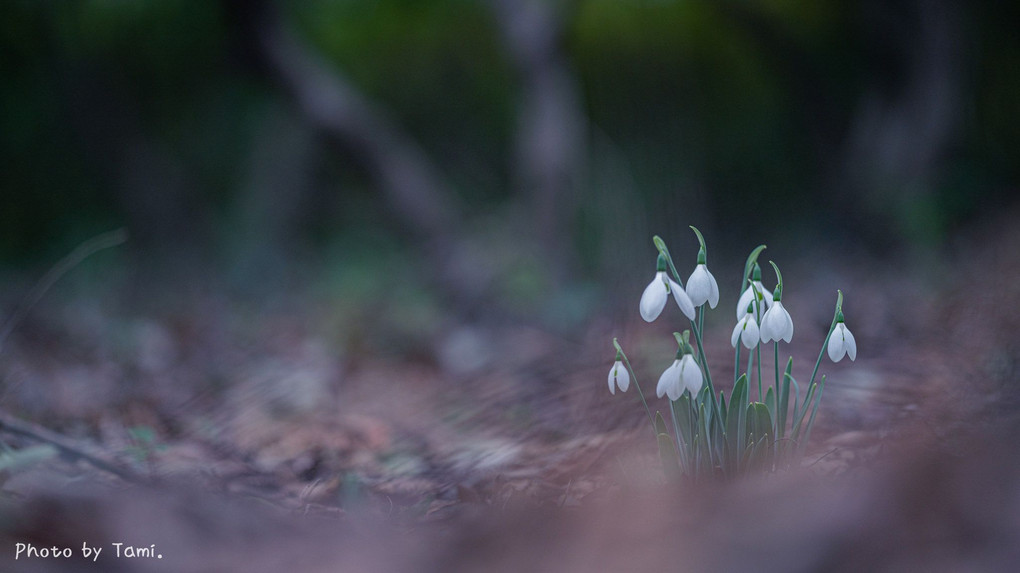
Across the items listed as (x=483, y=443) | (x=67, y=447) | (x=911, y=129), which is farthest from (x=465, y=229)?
(x=67, y=447)

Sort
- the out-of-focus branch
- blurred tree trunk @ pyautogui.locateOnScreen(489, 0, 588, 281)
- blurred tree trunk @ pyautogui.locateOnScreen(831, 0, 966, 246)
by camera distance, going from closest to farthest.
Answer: blurred tree trunk @ pyautogui.locateOnScreen(831, 0, 966, 246)
blurred tree trunk @ pyautogui.locateOnScreen(489, 0, 588, 281)
the out-of-focus branch

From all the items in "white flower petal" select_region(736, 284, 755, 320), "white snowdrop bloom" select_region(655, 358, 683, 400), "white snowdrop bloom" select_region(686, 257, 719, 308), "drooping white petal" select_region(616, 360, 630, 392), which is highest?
"white snowdrop bloom" select_region(686, 257, 719, 308)

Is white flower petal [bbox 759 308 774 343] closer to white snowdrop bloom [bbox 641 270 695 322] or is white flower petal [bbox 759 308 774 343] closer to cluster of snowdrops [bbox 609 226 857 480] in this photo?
cluster of snowdrops [bbox 609 226 857 480]

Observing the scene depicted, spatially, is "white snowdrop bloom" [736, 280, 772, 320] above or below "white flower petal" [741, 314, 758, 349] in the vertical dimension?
above

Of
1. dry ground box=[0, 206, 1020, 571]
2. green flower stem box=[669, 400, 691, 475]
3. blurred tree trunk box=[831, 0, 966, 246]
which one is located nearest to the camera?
dry ground box=[0, 206, 1020, 571]

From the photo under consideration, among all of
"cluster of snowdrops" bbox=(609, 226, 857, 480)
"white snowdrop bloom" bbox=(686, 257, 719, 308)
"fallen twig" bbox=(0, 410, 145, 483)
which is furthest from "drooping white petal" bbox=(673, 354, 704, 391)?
"fallen twig" bbox=(0, 410, 145, 483)

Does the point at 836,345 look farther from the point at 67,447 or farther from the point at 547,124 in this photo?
the point at 547,124

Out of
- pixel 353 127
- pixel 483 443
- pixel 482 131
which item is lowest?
pixel 483 443
